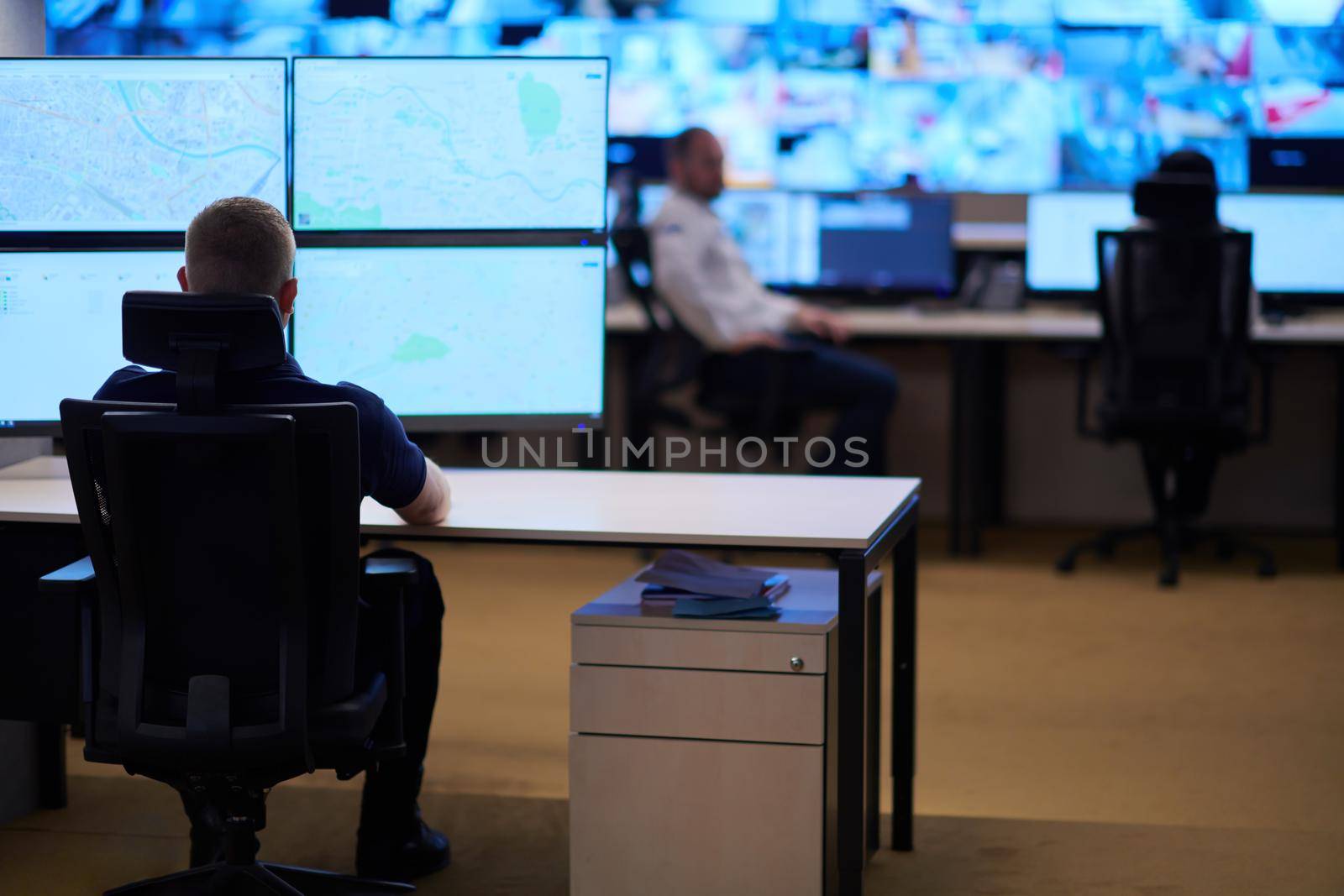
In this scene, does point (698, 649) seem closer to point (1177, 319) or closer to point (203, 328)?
point (203, 328)

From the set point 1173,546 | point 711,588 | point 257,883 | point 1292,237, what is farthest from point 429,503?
point 1292,237

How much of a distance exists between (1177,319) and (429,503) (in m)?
3.24

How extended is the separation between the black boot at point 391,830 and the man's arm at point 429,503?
49cm

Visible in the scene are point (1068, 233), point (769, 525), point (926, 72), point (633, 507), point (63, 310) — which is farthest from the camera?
point (926, 72)

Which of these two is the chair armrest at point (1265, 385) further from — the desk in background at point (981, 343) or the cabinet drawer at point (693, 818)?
the cabinet drawer at point (693, 818)

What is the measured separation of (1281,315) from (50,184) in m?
4.18

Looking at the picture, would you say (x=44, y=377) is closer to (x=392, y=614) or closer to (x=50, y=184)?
(x=50, y=184)

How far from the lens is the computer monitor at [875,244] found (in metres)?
5.86

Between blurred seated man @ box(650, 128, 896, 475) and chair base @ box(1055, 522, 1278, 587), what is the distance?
0.72 m

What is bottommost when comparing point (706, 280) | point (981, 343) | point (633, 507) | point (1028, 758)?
point (1028, 758)

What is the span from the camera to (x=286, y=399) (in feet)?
6.95

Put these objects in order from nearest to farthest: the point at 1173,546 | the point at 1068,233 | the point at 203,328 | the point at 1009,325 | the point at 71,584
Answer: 1. the point at 203,328
2. the point at 71,584
3. the point at 1173,546
4. the point at 1009,325
5. the point at 1068,233

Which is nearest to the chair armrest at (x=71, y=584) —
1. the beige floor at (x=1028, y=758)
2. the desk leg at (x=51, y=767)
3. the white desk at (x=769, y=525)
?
the white desk at (x=769, y=525)

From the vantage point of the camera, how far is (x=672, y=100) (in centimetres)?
823
